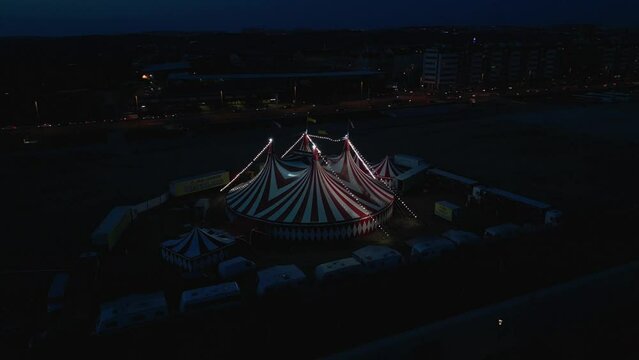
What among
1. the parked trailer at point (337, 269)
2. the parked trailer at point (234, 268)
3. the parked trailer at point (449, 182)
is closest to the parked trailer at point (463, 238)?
the parked trailer at point (337, 269)

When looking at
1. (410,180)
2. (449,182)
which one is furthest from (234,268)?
(449,182)

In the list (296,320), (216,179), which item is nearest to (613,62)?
(216,179)

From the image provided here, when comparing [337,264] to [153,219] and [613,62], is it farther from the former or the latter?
[613,62]

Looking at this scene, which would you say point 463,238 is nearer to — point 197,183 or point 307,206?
point 307,206

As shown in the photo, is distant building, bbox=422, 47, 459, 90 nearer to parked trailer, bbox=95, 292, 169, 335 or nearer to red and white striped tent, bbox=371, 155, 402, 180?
red and white striped tent, bbox=371, 155, 402, 180

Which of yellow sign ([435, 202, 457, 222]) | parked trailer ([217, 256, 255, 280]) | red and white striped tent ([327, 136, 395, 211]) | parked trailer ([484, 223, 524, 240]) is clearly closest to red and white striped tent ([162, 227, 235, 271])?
parked trailer ([217, 256, 255, 280])

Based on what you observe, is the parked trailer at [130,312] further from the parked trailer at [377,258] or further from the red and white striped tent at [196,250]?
the parked trailer at [377,258]
